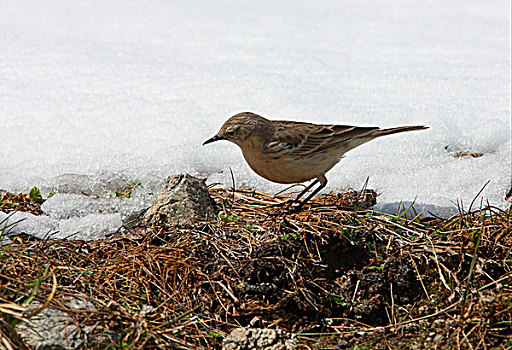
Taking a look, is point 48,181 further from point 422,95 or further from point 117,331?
point 422,95

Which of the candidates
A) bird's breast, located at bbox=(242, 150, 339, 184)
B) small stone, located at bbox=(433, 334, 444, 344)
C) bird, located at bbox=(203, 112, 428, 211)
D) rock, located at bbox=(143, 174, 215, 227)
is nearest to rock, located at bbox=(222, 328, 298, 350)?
small stone, located at bbox=(433, 334, 444, 344)

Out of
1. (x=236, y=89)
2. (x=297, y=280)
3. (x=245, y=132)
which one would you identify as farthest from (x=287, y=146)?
(x=236, y=89)

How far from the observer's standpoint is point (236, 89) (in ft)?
30.9

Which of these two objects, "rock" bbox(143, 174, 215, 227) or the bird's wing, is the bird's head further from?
"rock" bbox(143, 174, 215, 227)

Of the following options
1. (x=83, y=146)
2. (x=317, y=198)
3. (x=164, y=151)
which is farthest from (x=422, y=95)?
(x=83, y=146)

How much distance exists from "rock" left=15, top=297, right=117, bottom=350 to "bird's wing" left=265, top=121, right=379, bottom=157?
2922 mm

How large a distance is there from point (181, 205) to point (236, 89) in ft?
13.9

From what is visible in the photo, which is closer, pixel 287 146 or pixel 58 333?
pixel 58 333

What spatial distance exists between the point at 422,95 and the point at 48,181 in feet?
19.2

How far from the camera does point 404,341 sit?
4.16 m

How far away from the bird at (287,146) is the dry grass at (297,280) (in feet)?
2.87

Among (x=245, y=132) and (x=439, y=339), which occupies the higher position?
(x=245, y=132)

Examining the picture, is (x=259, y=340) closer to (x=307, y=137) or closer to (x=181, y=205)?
(x=181, y=205)

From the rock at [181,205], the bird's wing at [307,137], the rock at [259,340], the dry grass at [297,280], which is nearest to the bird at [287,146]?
the bird's wing at [307,137]
